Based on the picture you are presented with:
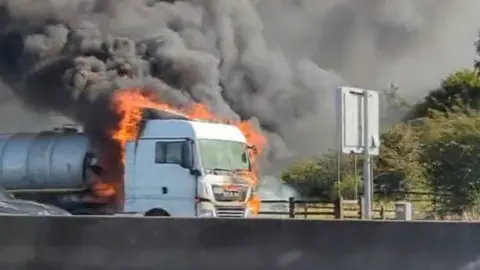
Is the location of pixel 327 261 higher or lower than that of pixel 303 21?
lower

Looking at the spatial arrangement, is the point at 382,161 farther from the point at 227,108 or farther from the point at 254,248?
the point at 254,248

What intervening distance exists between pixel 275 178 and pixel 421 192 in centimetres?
622

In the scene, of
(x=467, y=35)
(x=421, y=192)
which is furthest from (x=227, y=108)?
(x=467, y=35)

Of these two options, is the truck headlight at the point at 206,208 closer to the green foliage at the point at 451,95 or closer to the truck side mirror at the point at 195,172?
the truck side mirror at the point at 195,172

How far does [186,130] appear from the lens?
58.6 feet

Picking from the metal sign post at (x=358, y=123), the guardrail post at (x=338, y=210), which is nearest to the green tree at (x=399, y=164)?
the guardrail post at (x=338, y=210)

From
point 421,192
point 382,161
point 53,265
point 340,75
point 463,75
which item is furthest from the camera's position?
point 463,75

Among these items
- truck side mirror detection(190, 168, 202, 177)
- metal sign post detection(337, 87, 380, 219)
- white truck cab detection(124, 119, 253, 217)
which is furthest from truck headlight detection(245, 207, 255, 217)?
metal sign post detection(337, 87, 380, 219)

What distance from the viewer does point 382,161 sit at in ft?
104

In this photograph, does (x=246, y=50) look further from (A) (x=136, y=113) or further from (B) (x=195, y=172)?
(B) (x=195, y=172)

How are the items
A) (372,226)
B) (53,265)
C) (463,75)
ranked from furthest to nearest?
(463,75)
(53,265)
(372,226)

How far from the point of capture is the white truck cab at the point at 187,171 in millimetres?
17859

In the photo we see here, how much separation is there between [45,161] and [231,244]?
15.4 meters

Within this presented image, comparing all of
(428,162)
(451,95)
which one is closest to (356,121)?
(428,162)
